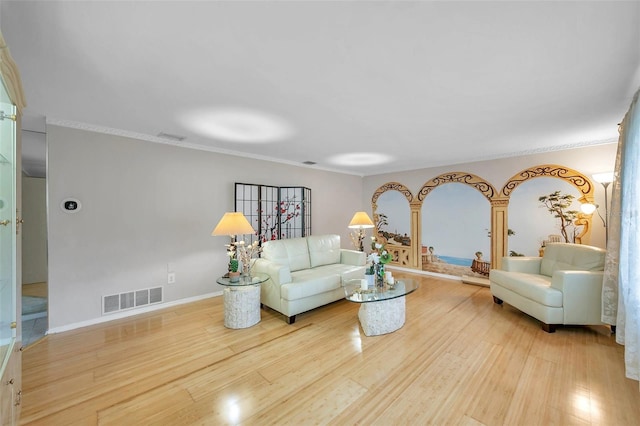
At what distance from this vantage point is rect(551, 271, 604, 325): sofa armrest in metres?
2.69

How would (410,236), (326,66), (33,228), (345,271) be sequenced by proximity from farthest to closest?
Answer: (410,236)
(33,228)
(345,271)
(326,66)

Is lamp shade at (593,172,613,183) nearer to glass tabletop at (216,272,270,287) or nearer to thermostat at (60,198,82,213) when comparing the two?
glass tabletop at (216,272,270,287)

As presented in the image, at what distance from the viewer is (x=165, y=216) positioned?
3.59 meters

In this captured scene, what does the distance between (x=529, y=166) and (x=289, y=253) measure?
430 centimetres

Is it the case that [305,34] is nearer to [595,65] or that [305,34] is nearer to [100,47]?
[100,47]

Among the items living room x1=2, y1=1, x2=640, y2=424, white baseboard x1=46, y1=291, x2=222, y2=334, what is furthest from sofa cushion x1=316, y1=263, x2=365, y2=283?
white baseboard x1=46, y1=291, x2=222, y2=334

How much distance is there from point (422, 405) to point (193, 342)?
2.21 meters

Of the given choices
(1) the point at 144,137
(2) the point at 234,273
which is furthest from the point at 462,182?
(1) the point at 144,137

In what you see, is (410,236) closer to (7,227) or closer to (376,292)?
(376,292)

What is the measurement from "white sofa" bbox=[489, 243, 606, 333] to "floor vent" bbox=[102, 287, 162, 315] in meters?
4.78

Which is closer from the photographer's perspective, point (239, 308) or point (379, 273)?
point (239, 308)

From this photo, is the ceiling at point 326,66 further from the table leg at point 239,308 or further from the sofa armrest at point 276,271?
the table leg at point 239,308

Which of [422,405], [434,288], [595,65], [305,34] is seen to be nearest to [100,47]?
[305,34]

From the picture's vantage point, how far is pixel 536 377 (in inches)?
79.4
